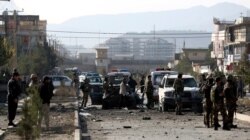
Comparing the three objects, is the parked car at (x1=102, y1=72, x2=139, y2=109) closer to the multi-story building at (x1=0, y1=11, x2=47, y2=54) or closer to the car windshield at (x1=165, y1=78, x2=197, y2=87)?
the car windshield at (x1=165, y1=78, x2=197, y2=87)

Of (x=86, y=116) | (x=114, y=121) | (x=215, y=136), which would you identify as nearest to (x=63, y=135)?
(x=215, y=136)

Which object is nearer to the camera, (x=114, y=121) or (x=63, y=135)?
(x=63, y=135)

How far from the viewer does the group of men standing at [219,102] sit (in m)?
23.0

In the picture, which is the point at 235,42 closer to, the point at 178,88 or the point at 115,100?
the point at 115,100

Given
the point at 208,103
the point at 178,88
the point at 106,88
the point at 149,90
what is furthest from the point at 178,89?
the point at 106,88

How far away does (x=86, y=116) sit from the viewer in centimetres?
3203

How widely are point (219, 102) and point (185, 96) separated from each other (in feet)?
→ 34.7

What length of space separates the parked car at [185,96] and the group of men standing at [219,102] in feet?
29.4

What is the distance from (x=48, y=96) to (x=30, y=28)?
425ft

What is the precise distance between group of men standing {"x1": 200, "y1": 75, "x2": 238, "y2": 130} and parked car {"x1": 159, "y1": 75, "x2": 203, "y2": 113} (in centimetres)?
895

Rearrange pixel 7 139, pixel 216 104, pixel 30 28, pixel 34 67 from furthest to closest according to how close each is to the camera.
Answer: pixel 30 28
pixel 34 67
pixel 216 104
pixel 7 139

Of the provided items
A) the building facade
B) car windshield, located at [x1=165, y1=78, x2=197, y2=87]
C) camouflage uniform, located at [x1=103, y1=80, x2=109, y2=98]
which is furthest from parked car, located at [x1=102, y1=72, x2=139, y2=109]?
the building facade

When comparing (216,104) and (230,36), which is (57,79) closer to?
(216,104)

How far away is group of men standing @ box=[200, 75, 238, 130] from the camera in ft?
75.6
